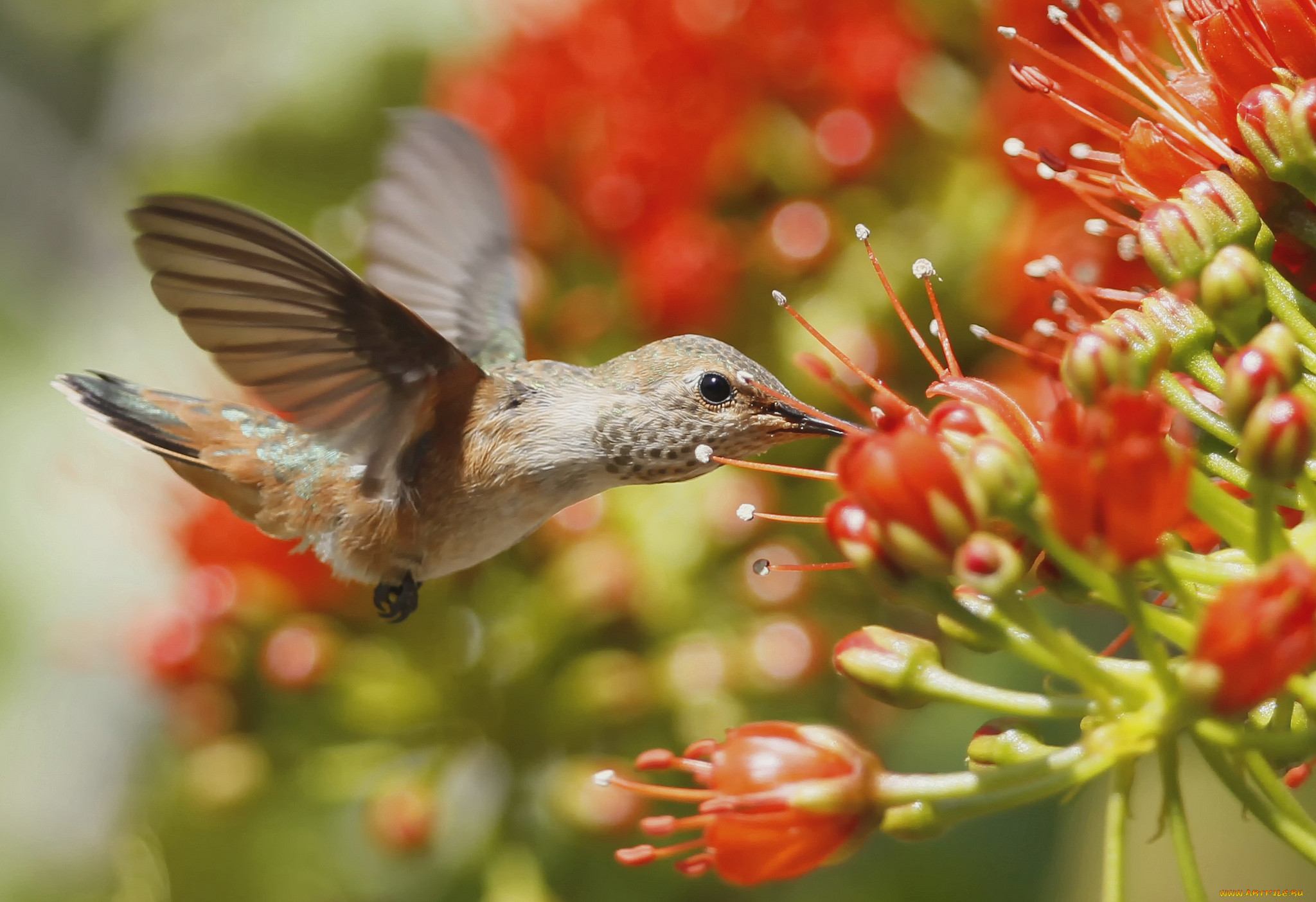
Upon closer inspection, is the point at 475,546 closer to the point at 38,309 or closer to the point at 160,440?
the point at 160,440

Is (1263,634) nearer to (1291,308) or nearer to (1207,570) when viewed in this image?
(1207,570)

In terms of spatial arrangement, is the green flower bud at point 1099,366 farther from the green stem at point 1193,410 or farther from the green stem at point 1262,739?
the green stem at point 1262,739

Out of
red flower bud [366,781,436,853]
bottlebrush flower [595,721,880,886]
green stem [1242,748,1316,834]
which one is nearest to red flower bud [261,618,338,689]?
red flower bud [366,781,436,853]

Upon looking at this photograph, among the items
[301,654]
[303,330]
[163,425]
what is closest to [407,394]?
[303,330]

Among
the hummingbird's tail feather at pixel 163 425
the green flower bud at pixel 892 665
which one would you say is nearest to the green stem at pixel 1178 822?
the green flower bud at pixel 892 665

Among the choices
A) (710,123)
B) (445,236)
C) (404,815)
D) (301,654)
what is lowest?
(404,815)

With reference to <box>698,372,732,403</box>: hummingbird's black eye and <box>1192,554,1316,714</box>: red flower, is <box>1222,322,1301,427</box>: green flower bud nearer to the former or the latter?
<box>1192,554,1316,714</box>: red flower
